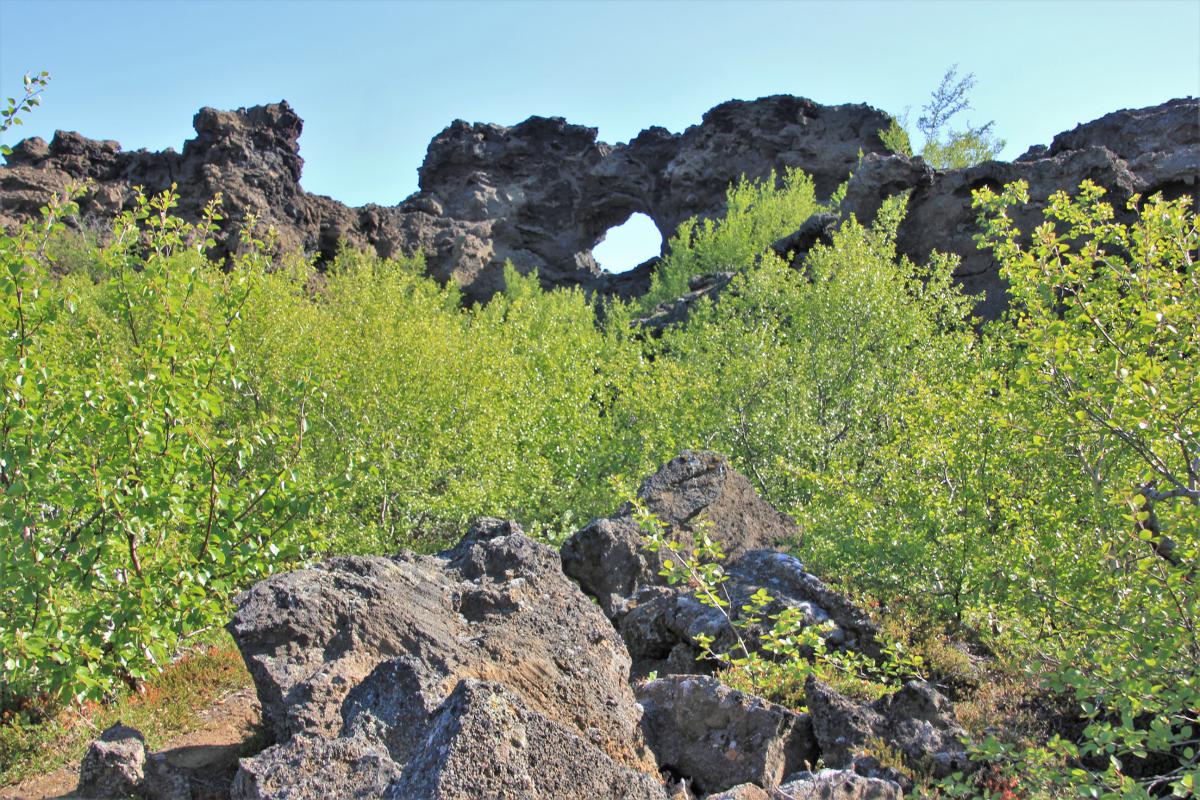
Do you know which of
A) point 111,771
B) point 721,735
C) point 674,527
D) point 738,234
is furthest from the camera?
point 738,234

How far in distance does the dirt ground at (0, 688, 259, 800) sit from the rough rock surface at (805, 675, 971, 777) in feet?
14.0

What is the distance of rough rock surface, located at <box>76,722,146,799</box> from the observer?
5598 mm

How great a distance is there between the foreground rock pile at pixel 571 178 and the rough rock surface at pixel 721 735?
86.5 feet

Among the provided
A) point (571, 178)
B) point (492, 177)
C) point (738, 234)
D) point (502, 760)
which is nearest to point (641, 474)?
point (502, 760)

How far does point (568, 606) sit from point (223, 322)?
4045mm

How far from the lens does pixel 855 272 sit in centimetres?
2108

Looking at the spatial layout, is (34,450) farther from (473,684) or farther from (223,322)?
(473,684)

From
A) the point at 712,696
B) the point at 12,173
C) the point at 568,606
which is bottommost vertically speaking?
the point at 712,696

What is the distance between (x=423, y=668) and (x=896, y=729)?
11.7 ft

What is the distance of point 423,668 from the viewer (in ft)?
18.4

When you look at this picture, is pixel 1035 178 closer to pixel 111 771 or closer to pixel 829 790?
pixel 829 790

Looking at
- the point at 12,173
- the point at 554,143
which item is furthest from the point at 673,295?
the point at 12,173

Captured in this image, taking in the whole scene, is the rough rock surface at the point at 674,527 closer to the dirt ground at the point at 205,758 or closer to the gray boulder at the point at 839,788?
the dirt ground at the point at 205,758

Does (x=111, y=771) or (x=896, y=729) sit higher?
(x=111, y=771)
